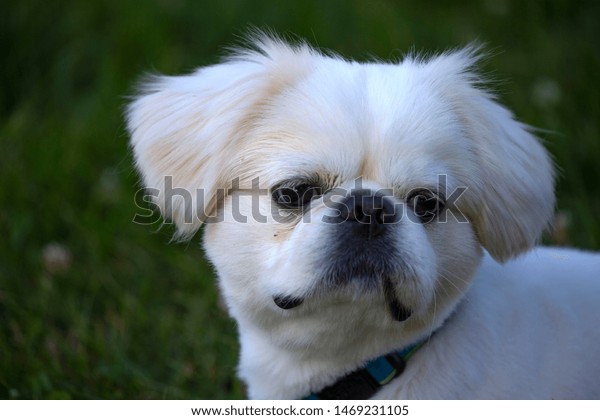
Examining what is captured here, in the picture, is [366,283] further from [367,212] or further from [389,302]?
[367,212]

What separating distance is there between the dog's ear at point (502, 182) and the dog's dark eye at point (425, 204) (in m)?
0.10

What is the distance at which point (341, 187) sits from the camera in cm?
223

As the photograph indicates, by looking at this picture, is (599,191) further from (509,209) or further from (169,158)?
(169,158)

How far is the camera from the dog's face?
2180 mm

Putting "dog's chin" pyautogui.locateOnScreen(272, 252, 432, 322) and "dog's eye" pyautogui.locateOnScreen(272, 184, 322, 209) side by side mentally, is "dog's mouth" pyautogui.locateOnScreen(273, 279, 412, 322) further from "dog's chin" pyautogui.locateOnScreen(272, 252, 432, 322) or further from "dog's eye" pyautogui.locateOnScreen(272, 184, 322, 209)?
"dog's eye" pyautogui.locateOnScreen(272, 184, 322, 209)

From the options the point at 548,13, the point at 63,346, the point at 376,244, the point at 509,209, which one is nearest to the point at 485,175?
the point at 509,209

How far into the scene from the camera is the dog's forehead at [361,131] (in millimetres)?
2176

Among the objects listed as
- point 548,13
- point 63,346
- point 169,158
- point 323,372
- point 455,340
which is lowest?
point 63,346

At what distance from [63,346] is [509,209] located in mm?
1807

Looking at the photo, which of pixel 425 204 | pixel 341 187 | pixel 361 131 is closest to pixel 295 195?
pixel 341 187

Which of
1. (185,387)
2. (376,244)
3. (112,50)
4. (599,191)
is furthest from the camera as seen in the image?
(112,50)

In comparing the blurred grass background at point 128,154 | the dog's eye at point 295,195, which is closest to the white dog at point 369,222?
the dog's eye at point 295,195

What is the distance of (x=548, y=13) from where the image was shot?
17.1 feet

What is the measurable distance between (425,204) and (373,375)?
52 centimetres
